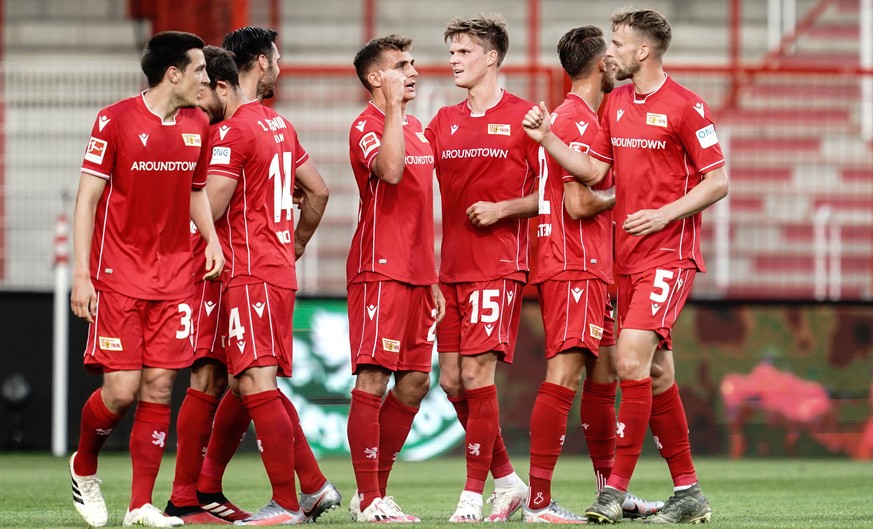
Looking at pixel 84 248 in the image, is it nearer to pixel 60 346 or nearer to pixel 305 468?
pixel 305 468

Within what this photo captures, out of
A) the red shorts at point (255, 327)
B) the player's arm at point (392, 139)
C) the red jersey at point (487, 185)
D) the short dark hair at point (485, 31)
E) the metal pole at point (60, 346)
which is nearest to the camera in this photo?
the red shorts at point (255, 327)

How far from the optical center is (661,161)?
6566 mm

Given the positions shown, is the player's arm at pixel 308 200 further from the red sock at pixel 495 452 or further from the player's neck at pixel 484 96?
the red sock at pixel 495 452

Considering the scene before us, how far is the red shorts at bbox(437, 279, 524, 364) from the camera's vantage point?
6789 millimetres

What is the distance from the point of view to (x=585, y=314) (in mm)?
6609

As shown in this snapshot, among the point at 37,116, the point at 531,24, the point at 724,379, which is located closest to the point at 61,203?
the point at 37,116

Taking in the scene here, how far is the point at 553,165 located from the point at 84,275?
7.22ft

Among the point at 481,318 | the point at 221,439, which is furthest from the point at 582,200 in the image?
the point at 221,439

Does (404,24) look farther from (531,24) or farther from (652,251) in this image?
(652,251)

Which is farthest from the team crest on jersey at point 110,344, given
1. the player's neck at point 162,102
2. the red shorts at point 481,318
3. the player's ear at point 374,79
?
the player's ear at point 374,79

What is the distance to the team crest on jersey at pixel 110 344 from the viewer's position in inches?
242

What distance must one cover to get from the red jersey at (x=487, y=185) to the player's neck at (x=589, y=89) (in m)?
0.27

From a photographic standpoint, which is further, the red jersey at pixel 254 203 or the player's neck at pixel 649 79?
the player's neck at pixel 649 79

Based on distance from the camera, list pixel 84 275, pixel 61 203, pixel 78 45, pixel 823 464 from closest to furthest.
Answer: pixel 84 275
pixel 823 464
pixel 61 203
pixel 78 45
